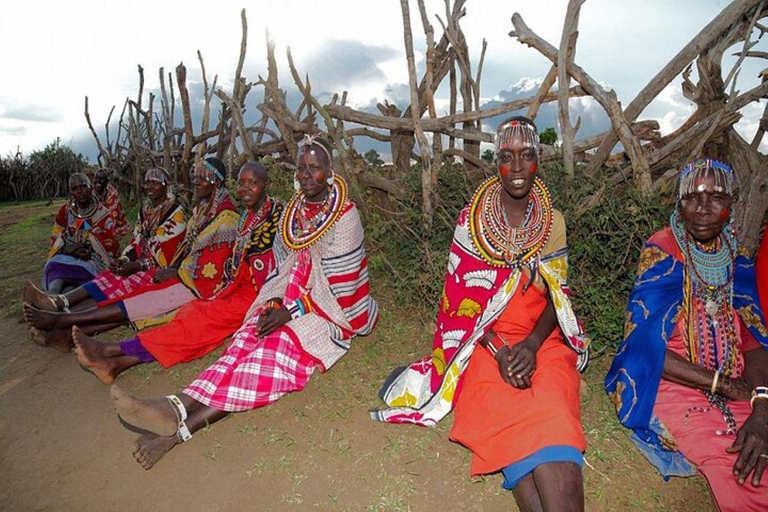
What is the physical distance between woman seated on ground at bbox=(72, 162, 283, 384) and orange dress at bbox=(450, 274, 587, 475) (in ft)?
6.22

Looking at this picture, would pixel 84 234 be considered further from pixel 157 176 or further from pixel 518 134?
pixel 518 134

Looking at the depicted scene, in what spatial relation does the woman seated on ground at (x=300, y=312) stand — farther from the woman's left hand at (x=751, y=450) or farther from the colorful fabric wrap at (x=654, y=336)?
the woman's left hand at (x=751, y=450)

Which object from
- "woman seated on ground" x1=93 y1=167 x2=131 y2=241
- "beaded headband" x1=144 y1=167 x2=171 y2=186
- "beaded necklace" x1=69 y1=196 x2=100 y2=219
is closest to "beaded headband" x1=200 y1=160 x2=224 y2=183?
"beaded headband" x1=144 y1=167 x2=171 y2=186

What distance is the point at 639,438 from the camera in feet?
9.11

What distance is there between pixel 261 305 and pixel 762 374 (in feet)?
9.56

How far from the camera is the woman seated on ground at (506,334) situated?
2.33 m

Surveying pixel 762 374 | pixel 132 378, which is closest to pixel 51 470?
pixel 132 378

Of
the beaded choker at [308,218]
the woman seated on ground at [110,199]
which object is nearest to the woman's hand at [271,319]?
the beaded choker at [308,218]

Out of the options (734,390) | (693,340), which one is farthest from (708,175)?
(734,390)

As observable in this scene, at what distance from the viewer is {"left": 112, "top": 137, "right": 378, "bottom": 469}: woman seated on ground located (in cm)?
306

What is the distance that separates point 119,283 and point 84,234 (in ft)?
4.35

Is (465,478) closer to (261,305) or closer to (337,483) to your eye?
(337,483)

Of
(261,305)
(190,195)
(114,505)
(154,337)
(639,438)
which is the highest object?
(190,195)

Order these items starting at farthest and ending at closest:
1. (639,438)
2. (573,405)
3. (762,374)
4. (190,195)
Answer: (190,195) → (639,438) → (762,374) → (573,405)
